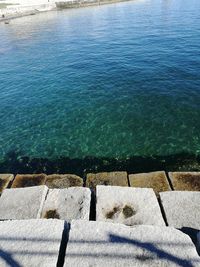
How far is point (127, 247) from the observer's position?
5250mm

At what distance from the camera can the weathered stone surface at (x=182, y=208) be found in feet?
20.8

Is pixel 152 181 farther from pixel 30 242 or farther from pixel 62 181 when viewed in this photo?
pixel 30 242

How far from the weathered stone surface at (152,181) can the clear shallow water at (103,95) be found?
297cm

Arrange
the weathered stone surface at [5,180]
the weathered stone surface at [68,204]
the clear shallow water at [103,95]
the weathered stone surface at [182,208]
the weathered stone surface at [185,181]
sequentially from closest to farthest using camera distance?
the weathered stone surface at [182,208] → the weathered stone surface at [68,204] → the weathered stone surface at [185,181] → the weathered stone surface at [5,180] → the clear shallow water at [103,95]

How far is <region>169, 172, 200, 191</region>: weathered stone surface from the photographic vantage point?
815 centimetres

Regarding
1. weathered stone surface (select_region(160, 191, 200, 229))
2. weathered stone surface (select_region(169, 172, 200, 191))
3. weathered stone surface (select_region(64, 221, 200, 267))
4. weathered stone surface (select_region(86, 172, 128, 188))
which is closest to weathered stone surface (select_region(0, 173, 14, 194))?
weathered stone surface (select_region(86, 172, 128, 188))

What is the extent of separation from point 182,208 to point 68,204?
10.5ft

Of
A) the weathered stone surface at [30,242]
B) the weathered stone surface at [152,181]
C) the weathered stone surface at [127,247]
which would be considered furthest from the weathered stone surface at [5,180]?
the weathered stone surface at [152,181]

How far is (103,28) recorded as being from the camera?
38.4 meters

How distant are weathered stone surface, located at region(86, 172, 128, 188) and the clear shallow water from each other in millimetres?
2820

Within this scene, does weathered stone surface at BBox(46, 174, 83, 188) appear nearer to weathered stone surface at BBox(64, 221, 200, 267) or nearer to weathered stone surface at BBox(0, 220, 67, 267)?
weathered stone surface at BBox(0, 220, 67, 267)

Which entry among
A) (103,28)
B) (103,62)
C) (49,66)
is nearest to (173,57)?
(103,62)

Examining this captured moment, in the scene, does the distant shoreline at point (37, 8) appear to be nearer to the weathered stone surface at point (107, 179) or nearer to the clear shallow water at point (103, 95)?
the clear shallow water at point (103, 95)

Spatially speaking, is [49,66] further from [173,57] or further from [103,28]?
[103,28]
